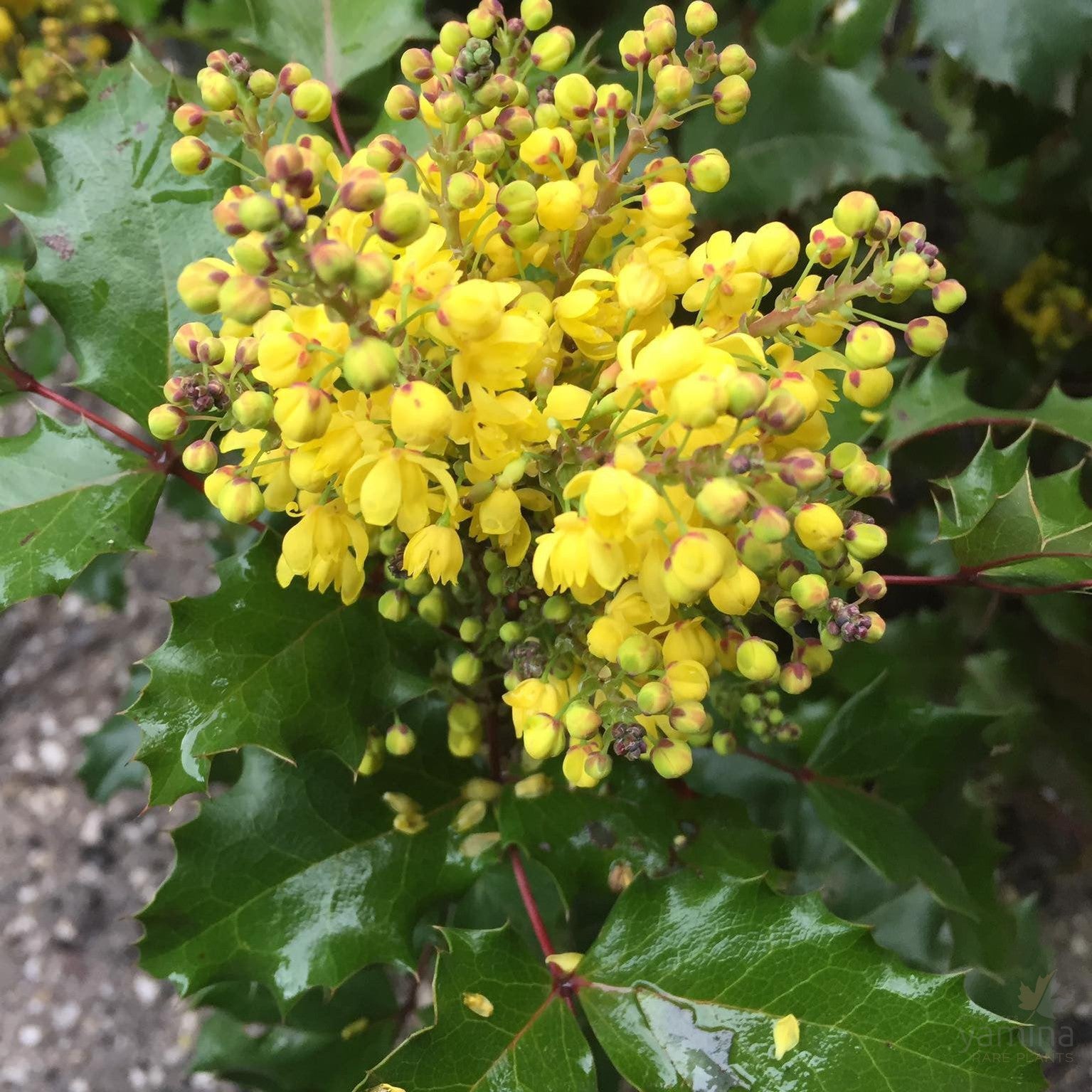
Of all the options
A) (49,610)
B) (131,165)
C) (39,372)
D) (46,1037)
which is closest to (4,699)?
(49,610)

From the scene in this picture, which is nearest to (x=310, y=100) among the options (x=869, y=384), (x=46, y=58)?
(x=869, y=384)

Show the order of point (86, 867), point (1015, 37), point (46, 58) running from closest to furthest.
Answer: point (1015, 37), point (46, 58), point (86, 867)

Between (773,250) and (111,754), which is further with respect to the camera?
(111,754)

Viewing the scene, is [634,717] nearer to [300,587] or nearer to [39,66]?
[300,587]

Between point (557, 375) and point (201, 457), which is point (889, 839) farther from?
point (201, 457)

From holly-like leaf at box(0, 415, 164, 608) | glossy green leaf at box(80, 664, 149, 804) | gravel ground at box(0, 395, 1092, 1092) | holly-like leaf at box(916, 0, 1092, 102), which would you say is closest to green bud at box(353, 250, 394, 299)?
holly-like leaf at box(0, 415, 164, 608)

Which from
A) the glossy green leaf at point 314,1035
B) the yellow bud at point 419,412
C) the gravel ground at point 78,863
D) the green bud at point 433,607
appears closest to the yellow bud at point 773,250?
the yellow bud at point 419,412

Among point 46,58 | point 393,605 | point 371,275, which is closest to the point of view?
point 371,275
